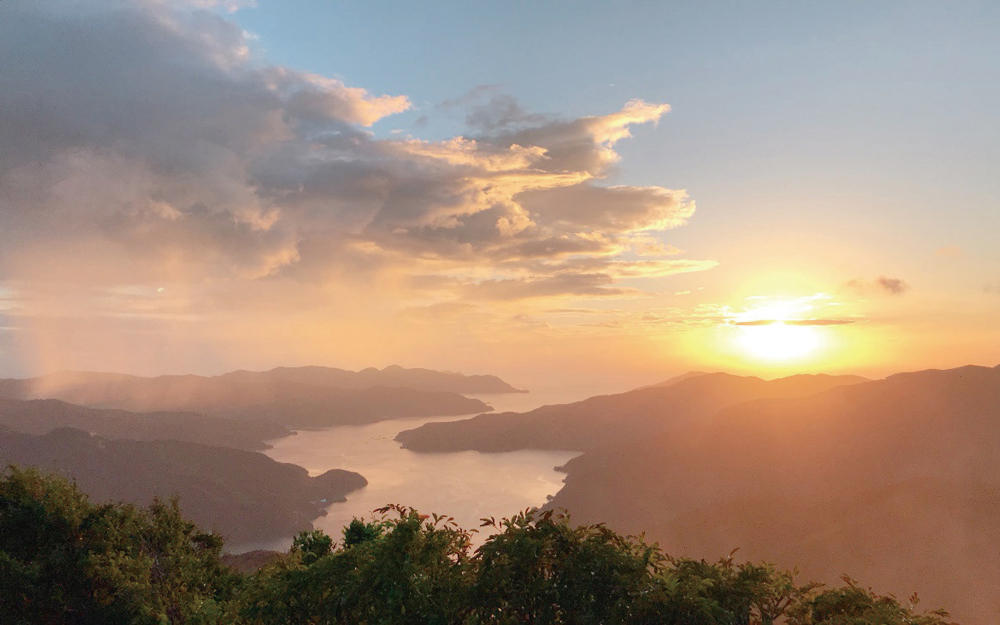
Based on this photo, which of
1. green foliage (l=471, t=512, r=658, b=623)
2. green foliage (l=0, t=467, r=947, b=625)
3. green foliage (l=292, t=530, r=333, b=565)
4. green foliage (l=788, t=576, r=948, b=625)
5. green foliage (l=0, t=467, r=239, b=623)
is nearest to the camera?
green foliage (l=788, t=576, r=948, b=625)

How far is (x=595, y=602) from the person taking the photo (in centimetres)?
979

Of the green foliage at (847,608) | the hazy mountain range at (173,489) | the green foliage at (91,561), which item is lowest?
the hazy mountain range at (173,489)

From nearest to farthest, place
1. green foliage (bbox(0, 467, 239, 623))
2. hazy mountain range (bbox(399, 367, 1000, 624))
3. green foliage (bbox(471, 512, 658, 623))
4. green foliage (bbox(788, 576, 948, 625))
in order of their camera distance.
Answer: green foliage (bbox(788, 576, 948, 625)) < green foliage (bbox(471, 512, 658, 623)) < green foliage (bbox(0, 467, 239, 623)) < hazy mountain range (bbox(399, 367, 1000, 624))

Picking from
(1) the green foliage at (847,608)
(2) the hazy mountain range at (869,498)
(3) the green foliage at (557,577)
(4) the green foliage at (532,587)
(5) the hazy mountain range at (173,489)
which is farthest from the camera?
(5) the hazy mountain range at (173,489)

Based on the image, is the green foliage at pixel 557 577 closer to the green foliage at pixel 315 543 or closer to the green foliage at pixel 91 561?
the green foliage at pixel 315 543

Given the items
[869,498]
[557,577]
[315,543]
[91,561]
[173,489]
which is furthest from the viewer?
[173,489]

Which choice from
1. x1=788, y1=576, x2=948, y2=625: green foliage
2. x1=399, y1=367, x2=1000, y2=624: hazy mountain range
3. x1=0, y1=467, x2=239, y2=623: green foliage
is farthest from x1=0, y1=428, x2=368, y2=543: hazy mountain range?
x1=788, y1=576, x2=948, y2=625: green foliage

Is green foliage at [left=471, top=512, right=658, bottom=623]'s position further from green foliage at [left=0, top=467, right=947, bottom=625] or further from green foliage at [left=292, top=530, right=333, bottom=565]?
green foliage at [left=292, top=530, right=333, bottom=565]

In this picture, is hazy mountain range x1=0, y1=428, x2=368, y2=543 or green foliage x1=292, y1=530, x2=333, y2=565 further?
hazy mountain range x1=0, y1=428, x2=368, y2=543

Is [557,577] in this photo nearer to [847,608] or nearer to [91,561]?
[847,608]

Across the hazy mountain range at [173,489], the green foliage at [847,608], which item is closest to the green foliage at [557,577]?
the green foliage at [847,608]

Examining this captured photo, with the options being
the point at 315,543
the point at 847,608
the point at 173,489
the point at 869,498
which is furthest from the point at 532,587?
the point at 173,489

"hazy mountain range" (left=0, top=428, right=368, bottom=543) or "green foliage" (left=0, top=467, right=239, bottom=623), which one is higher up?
"green foliage" (left=0, top=467, right=239, bottom=623)

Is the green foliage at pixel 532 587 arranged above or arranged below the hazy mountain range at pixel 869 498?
above
